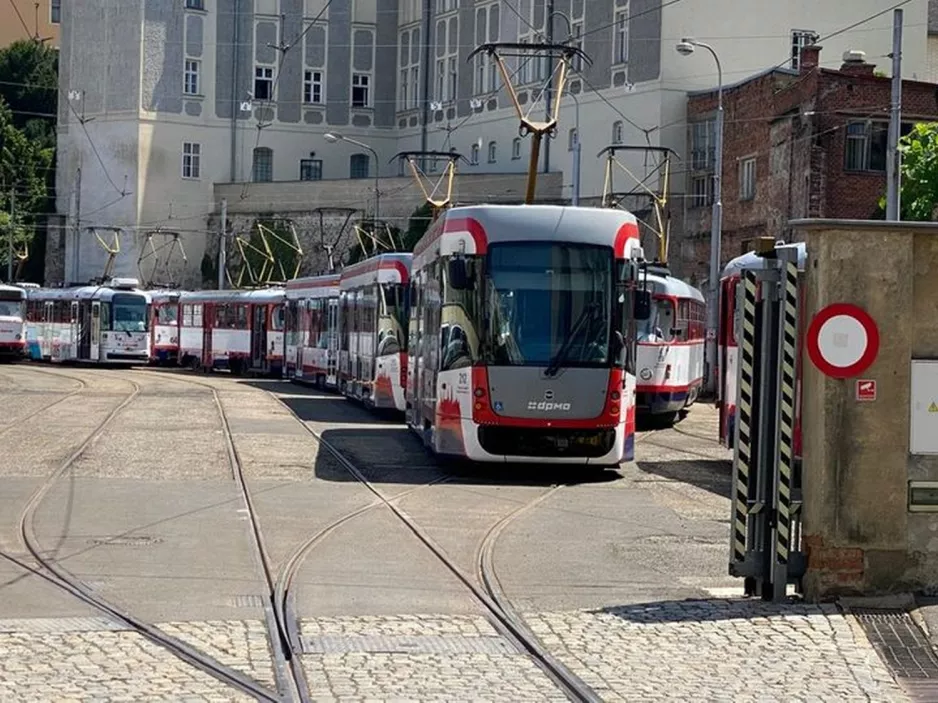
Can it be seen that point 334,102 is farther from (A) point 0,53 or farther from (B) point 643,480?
(B) point 643,480

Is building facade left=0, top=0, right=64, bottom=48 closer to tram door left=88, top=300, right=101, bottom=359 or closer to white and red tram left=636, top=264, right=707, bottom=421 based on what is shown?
tram door left=88, top=300, right=101, bottom=359

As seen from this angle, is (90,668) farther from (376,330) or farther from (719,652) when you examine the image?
(376,330)

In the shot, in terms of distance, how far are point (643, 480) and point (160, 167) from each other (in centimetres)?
6484

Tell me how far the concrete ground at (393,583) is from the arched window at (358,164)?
209 feet

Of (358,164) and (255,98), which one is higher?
(255,98)

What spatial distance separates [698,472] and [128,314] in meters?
41.3

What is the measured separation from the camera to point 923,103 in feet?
181

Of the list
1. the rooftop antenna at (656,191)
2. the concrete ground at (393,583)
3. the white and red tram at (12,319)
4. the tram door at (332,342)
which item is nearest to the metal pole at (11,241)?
the white and red tram at (12,319)

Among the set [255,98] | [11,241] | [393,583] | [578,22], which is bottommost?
[393,583]

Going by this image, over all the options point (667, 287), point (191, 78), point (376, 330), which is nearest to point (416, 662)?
point (376, 330)

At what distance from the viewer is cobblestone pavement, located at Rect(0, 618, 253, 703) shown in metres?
9.18

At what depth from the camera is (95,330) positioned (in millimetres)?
62938

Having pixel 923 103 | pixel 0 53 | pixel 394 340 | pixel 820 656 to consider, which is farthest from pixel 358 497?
pixel 0 53

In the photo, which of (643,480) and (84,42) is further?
(84,42)
